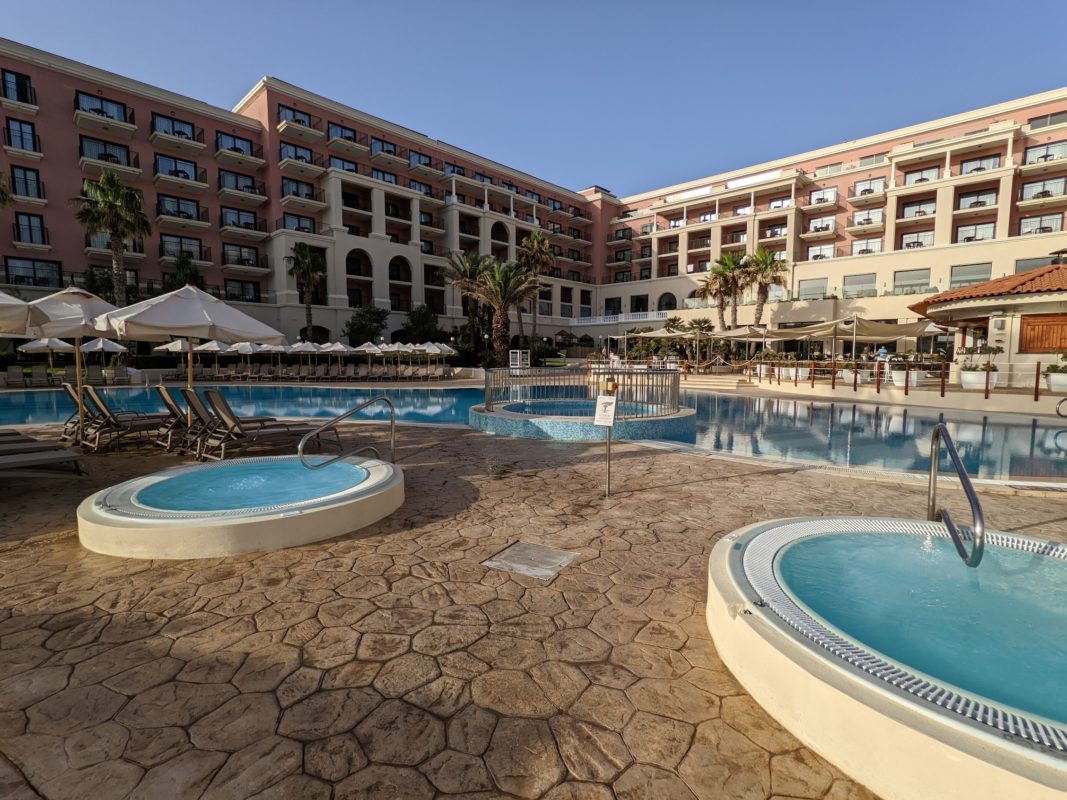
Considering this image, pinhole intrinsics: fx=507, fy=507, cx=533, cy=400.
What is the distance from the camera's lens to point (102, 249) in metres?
31.6

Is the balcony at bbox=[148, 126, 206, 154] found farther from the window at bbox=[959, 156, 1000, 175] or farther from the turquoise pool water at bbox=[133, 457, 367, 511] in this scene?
the window at bbox=[959, 156, 1000, 175]

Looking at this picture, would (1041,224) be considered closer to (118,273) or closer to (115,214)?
(115,214)

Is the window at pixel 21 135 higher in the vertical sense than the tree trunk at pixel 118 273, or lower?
higher

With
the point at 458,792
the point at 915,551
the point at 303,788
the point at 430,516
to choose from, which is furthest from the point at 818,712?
the point at 430,516

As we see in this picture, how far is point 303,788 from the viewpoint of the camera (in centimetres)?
192

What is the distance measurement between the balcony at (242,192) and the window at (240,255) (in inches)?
126

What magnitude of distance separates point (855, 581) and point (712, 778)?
6.64 feet

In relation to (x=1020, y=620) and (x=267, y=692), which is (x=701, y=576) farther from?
(x=267, y=692)

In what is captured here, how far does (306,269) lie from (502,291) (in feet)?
45.3

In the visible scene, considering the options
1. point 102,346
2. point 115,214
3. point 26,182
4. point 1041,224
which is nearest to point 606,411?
point 102,346

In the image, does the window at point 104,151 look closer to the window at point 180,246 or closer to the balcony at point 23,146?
the balcony at point 23,146

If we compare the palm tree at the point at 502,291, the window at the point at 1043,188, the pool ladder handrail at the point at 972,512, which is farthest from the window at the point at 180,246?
the window at the point at 1043,188

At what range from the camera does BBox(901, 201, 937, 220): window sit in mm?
35969

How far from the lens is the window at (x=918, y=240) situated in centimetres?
3612
